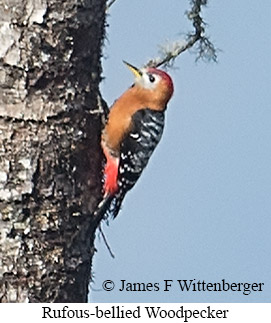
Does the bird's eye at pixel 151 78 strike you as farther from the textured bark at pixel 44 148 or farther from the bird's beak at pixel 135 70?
the textured bark at pixel 44 148

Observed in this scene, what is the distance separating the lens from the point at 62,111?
298 centimetres

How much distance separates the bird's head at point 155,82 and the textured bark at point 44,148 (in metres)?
0.83

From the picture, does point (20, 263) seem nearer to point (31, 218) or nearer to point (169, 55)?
point (31, 218)

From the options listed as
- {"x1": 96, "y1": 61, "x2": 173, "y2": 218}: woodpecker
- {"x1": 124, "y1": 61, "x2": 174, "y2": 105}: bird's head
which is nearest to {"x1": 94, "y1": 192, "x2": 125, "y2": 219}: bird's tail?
{"x1": 96, "y1": 61, "x2": 173, "y2": 218}: woodpecker

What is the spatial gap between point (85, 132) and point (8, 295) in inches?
27.0

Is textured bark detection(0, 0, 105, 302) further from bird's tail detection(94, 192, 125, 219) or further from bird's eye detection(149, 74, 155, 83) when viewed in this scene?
bird's eye detection(149, 74, 155, 83)

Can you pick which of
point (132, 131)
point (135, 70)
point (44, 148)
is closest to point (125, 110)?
point (132, 131)

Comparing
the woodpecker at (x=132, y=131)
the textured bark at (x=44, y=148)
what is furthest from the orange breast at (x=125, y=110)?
the textured bark at (x=44, y=148)

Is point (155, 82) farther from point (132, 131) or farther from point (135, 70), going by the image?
point (132, 131)

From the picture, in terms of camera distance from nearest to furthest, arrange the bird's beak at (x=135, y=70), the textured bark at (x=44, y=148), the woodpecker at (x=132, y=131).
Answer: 1. the textured bark at (x=44, y=148)
2. the woodpecker at (x=132, y=131)
3. the bird's beak at (x=135, y=70)

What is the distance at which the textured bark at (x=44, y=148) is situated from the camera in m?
2.85

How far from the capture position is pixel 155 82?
3.98m

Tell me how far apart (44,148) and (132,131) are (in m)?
0.94
